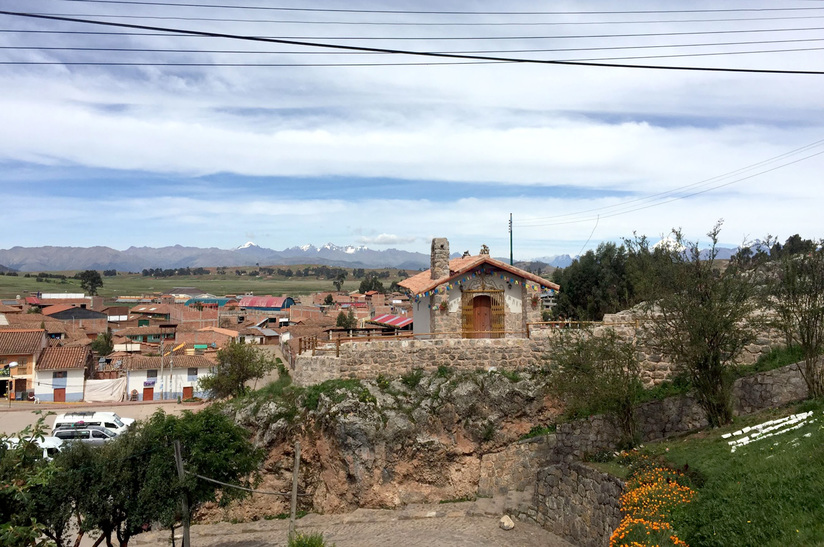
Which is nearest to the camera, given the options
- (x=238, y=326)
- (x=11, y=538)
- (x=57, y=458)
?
(x=11, y=538)

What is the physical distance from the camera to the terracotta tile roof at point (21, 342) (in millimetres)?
47094

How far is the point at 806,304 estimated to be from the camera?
15.5m

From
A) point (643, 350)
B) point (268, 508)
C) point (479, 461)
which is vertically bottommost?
point (268, 508)

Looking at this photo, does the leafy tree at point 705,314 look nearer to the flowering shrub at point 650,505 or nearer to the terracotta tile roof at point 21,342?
the flowering shrub at point 650,505

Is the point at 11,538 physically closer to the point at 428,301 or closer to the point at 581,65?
the point at 581,65

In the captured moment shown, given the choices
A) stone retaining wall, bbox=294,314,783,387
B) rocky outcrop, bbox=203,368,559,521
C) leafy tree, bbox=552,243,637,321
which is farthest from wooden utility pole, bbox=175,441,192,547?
leafy tree, bbox=552,243,637,321

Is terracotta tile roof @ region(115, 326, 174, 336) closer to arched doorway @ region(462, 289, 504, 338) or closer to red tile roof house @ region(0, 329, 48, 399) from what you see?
red tile roof house @ region(0, 329, 48, 399)

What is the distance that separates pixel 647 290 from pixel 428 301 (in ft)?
32.7

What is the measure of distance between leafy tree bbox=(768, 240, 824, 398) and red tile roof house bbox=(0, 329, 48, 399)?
5203cm

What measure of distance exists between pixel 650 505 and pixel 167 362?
147ft

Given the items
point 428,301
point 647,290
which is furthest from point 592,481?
point 428,301

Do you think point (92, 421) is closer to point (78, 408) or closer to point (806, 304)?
point (78, 408)

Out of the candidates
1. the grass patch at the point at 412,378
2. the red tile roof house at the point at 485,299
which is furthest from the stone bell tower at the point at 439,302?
the grass patch at the point at 412,378

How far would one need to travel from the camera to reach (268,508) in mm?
21266
